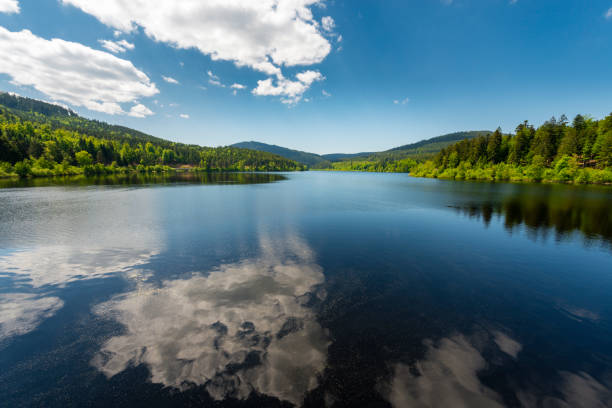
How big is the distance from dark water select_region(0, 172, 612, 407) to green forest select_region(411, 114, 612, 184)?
9563cm

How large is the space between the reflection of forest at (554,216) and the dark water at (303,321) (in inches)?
123

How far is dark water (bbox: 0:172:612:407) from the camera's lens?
6.34 meters

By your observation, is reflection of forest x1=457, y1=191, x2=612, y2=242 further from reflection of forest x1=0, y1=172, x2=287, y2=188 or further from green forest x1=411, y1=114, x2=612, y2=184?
reflection of forest x1=0, y1=172, x2=287, y2=188

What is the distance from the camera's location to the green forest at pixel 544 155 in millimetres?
79062

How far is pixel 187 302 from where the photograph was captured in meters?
10.4

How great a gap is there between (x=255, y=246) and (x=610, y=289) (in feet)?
70.4

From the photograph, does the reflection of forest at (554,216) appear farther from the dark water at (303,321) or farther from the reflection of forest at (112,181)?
the reflection of forest at (112,181)

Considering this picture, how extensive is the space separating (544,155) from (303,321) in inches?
5276

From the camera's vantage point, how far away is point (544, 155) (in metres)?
94.2

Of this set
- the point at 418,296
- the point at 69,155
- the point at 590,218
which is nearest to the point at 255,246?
the point at 418,296

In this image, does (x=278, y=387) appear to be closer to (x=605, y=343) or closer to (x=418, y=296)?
(x=418, y=296)

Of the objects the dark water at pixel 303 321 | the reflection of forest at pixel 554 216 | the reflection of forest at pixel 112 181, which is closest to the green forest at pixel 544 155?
the reflection of forest at pixel 554 216

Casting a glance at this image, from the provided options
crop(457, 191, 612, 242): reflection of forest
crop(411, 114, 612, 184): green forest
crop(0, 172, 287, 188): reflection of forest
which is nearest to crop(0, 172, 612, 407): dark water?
crop(457, 191, 612, 242): reflection of forest

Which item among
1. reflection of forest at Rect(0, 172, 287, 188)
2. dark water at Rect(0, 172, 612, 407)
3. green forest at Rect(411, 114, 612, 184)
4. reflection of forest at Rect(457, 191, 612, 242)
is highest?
green forest at Rect(411, 114, 612, 184)
